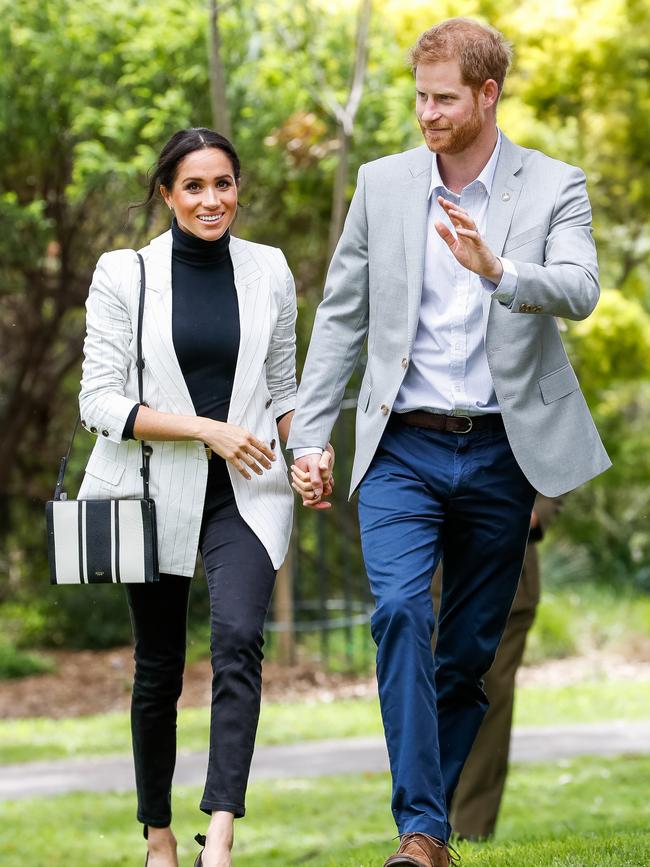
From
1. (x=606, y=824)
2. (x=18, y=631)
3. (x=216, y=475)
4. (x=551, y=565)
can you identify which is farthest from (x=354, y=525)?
(x=216, y=475)

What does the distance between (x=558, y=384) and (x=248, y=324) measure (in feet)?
3.20

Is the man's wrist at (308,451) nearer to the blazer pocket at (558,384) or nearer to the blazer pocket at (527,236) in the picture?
the blazer pocket at (558,384)

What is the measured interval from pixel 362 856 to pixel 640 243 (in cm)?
1344

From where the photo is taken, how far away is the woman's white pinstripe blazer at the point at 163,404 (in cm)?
450

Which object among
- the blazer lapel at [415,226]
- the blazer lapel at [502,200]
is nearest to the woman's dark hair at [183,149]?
the blazer lapel at [415,226]

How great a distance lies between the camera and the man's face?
4215 millimetres

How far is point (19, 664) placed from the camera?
47.5 feet

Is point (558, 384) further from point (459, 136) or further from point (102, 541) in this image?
point (102, 541)

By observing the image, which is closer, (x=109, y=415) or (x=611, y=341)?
(x=109, y=415)

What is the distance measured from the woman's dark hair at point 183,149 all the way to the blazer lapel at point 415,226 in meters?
0.60

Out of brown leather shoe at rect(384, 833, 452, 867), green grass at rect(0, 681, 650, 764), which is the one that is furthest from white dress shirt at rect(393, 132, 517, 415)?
green grass at rect(0, 681, 650, 764)

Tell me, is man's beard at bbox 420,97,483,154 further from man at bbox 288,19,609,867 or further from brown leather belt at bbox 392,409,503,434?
brown leather belt at bbox 392,409,503,434

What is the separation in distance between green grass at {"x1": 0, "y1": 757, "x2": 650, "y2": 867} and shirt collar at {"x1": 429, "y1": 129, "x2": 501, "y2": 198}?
2.46 m

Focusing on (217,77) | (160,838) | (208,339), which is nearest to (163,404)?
(208,339)
